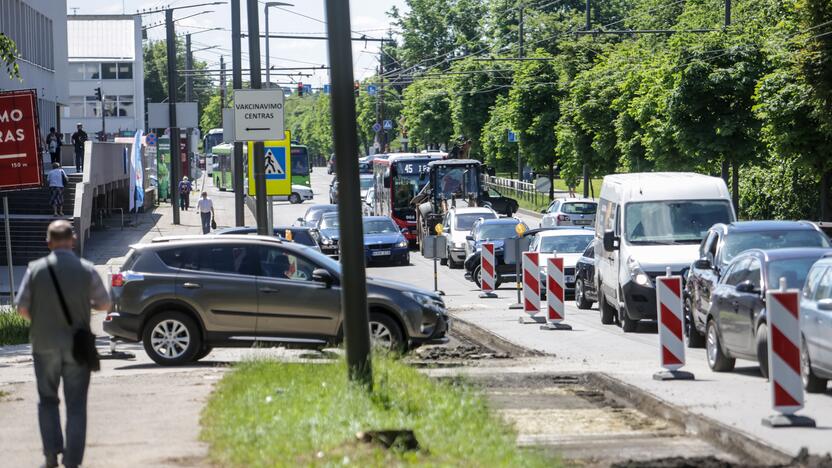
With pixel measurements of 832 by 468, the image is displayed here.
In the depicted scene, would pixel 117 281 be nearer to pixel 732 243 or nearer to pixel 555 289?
pixel 555 289

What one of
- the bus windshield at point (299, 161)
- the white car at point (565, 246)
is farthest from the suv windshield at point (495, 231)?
the bus windshield at point (299, 161)

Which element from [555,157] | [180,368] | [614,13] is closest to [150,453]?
[180,368]

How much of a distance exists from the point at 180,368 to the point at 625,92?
38.6m

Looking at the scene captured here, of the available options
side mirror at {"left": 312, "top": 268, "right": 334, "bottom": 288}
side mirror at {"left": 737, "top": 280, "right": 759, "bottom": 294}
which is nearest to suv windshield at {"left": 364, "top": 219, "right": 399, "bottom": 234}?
side mirror at {"left": 312, "top": 268, "right": 334, "bottom": 288}

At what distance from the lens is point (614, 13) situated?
10981 cm

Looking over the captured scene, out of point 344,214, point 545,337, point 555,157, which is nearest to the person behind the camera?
point 344,214

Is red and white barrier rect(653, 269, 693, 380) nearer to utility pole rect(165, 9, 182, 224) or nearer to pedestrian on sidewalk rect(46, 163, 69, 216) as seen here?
pedestrian on sidewalk rect(46, 163, 69, 216)

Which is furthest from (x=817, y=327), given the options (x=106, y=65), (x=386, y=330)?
(x=106, y=65)

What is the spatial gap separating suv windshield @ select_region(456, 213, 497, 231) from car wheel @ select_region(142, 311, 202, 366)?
25795mm

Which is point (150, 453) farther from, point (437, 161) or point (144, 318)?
point (437, 161)

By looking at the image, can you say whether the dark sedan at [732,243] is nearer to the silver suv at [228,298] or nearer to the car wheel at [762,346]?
the silver suv at [228,298]

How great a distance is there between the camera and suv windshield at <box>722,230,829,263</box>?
19328 mm

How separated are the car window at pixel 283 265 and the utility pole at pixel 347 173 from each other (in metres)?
5.92

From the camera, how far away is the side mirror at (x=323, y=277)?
1709cm
